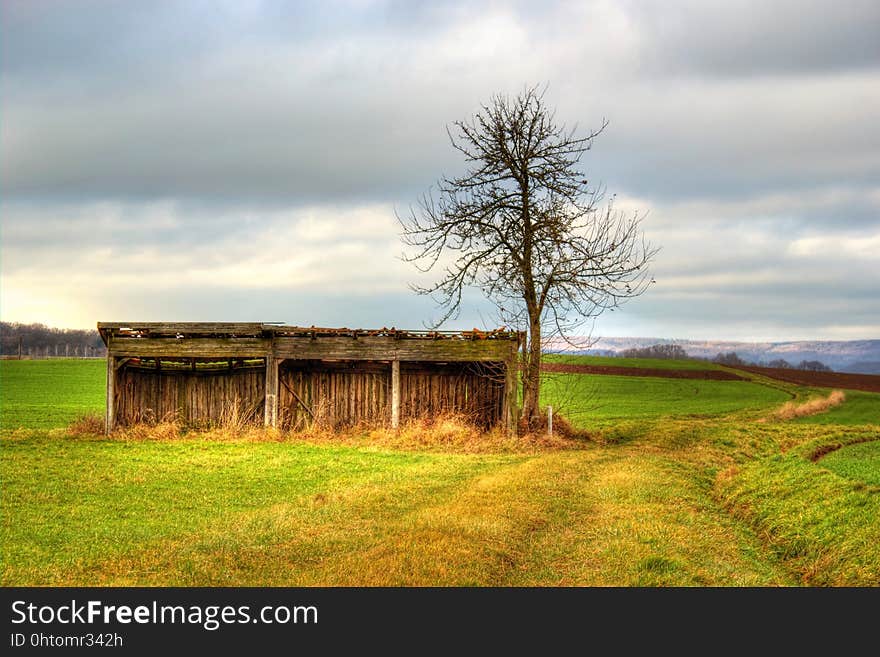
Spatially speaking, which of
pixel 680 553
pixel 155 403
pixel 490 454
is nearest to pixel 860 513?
pixel 680 553

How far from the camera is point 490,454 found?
23.8 m

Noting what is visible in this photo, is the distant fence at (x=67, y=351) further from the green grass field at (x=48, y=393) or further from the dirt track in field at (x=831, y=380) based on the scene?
the dirt track in field at (x=831, y=380)

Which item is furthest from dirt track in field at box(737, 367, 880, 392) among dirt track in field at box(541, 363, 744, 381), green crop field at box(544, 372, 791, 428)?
green crop field at box(544, 372, 791, 428)

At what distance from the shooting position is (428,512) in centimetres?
1362

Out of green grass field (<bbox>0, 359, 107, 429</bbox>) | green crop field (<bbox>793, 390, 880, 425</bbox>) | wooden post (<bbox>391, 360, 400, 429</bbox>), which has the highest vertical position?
wooden post (<bbox>391, 360, 400, 429</bbox>)

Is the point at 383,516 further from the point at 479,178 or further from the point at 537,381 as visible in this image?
the point at 479,178

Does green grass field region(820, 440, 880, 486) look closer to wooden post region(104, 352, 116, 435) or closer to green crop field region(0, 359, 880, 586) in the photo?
green crop field region(0, 359, 880, 586)

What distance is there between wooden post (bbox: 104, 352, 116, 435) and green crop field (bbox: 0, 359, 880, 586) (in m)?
1.36

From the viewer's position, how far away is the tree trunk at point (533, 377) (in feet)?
92.6

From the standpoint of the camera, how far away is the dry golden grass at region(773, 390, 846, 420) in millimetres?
41969

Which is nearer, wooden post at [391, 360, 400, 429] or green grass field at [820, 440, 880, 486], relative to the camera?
green grass field at [820, 440, 880, 486]

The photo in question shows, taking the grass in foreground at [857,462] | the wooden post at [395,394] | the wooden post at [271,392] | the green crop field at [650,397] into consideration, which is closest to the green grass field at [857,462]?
the grass in foreground at [857,462]

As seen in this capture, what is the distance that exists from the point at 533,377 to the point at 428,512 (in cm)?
1517

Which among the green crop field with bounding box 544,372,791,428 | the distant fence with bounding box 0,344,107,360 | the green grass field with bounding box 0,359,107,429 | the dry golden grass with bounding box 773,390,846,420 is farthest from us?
the distant fence with bounding box 0,344,107,360
